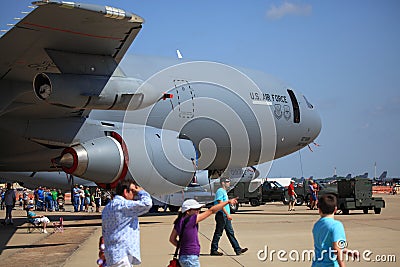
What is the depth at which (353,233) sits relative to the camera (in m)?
14.0

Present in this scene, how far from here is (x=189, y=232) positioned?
6.86 m

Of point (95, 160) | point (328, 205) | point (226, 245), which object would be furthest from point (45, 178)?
point (328, 205)

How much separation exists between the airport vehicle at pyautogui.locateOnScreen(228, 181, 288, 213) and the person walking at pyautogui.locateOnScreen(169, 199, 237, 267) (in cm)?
2227

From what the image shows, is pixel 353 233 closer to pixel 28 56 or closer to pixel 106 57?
pixel 106 57

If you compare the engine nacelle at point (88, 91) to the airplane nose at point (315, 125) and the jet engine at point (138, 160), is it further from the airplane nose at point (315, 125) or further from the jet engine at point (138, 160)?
the airplane nose at point (315, 125)

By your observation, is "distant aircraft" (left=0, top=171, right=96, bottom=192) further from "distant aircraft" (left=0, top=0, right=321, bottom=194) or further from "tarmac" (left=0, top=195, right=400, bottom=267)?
"distant aircraft" (left=0, top=0, right=321, bottom=194)

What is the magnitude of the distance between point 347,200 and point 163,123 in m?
8.43

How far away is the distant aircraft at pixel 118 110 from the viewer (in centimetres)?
1007

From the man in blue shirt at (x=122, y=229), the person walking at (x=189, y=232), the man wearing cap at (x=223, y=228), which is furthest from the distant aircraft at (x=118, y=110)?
the person walking at (x=189, y=232)

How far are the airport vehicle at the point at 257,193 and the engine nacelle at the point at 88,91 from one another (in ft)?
61.5

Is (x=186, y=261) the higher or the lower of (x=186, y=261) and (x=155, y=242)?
the higher

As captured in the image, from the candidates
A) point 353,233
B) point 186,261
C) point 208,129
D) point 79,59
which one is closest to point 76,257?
point 79,59

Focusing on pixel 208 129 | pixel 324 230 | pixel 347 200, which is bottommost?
pixel 347 200

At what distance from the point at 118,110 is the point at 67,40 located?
207 centimetres
